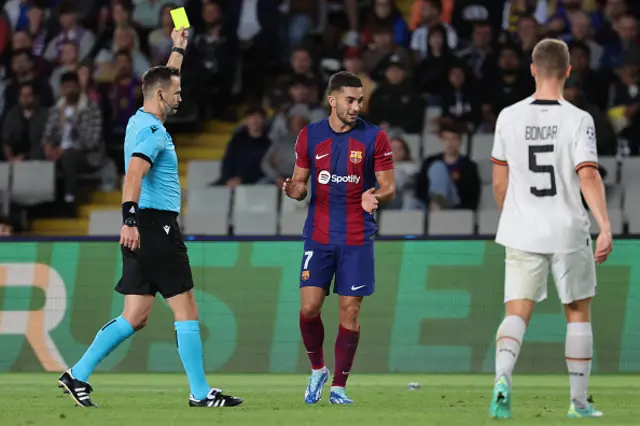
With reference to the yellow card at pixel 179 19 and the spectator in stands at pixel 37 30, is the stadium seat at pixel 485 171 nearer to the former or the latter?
the spectator in stands at pixel 37 30

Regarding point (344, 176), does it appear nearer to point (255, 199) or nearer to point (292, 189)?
point (292, 189)

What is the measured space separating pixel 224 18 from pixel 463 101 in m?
3.80

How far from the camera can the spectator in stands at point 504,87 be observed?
687 inches

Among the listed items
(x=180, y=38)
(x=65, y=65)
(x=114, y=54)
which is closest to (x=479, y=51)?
(x=114, y=54)

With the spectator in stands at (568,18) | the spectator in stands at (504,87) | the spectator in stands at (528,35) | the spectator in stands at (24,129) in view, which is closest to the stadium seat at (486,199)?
the spectator in stands at (504,87)

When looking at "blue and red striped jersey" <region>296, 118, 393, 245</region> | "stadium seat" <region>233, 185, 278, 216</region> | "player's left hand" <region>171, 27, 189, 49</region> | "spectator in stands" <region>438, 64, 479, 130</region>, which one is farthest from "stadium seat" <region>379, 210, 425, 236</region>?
"player's left hand" <region>171, 27, 189, 49</region>

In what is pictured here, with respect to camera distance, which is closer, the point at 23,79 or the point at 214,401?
the point at 214,401

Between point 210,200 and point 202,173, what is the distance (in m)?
0.84

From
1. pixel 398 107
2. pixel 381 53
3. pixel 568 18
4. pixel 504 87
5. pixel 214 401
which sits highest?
pixel 568 18

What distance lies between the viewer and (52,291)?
13.7 m

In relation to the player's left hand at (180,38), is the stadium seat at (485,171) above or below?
below

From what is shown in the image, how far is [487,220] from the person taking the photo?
15.8m

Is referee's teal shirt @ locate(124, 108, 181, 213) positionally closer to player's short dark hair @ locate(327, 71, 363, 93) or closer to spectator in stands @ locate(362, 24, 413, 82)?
player's short dark hair @ locate(327, 71, 363, 93)

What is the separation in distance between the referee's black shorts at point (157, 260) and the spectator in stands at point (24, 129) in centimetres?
938
